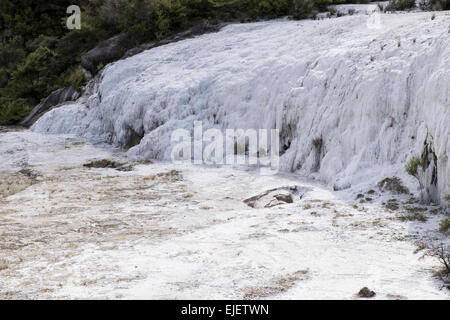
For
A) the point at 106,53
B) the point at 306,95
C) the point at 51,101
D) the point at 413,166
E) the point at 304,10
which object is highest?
the point at 304,10

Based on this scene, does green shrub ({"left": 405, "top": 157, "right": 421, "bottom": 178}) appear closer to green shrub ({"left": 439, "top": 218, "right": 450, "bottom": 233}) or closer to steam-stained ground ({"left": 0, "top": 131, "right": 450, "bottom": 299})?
steam-stained ground ({"left": 0, "top": 131, "right": 450, "bottom": 299})

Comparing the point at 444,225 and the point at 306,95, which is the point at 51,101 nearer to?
the point at 306,95

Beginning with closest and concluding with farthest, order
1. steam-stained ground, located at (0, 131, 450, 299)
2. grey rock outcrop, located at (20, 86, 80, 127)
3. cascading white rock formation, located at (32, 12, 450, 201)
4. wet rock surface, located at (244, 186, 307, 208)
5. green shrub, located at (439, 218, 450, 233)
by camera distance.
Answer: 1. steam-stained ground, located at (0, 131, 450, 299)
2. green shrub, located at (439, 218, 450, 233)
3. wet rock surface, located at (244, 186, 307, 208)
4. cascading white rock formation, located at (32, 12, 450, 201)
5. grey rock outcrop, located at (20, 86, 80, 127)

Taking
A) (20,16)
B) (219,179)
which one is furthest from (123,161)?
(20,16)

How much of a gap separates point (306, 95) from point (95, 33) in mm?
19984

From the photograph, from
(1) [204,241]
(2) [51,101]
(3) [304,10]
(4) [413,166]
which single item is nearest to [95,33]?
(2) [51,101]

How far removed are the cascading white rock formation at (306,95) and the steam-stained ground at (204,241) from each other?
1.28 m

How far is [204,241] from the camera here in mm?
8922

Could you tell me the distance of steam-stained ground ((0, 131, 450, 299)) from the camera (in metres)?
6.79

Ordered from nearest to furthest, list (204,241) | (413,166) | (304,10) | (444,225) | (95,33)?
(444,225)
(204,241)
(413,166)
(304,10)
(95,33)

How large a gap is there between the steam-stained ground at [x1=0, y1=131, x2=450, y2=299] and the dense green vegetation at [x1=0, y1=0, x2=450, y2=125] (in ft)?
49.7

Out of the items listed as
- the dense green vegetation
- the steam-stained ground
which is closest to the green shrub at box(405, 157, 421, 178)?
the steam-stained ground

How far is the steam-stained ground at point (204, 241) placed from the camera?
679 centimetres
